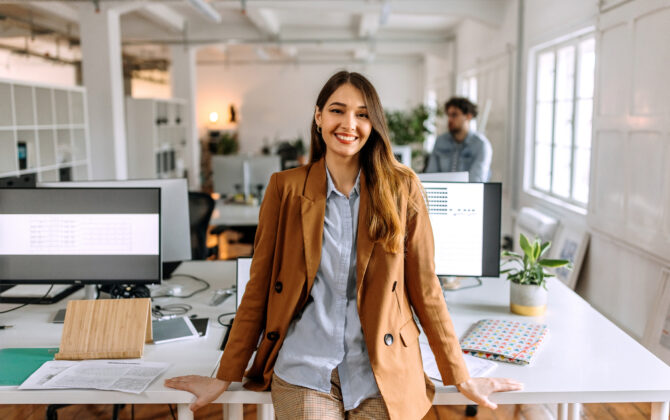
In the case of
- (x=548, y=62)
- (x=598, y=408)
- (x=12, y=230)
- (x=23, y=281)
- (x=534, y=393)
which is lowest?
(x=598, y=408)

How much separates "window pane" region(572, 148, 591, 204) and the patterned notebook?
3202mm

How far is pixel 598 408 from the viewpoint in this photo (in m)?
3.03

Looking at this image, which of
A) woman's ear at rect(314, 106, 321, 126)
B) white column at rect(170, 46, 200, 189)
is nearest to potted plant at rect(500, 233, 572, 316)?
woman's ear at rect(314, 106, 321, 126)

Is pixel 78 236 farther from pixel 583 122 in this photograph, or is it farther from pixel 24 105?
pixel 24 105

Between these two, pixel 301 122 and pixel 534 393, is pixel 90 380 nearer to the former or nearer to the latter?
pixel 534 393

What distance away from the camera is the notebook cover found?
1.65 m

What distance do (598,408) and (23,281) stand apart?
2714 mm

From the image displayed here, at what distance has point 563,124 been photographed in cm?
542

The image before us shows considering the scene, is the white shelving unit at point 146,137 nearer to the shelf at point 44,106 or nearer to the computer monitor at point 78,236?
the shelf at point 44,106

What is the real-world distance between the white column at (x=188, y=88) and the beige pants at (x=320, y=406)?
30.6 feet

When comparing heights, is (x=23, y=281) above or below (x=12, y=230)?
below

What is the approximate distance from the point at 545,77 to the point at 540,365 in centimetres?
474

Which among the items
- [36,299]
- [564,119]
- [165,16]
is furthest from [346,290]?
[165,16]

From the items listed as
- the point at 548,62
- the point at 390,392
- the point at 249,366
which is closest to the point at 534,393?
the point at 390,392
